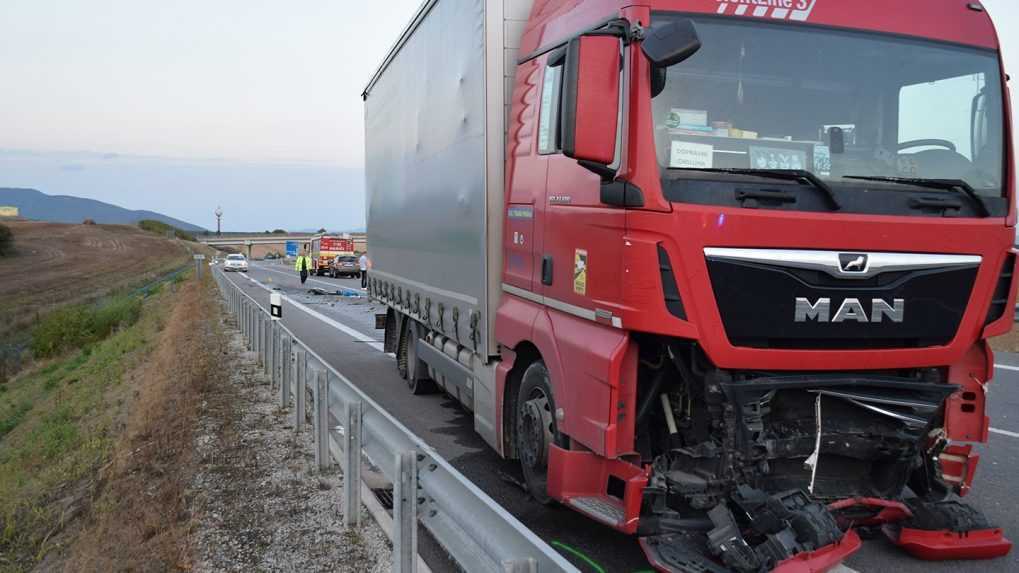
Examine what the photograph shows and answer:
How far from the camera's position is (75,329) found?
98.7 feet

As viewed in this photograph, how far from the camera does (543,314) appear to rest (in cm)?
576

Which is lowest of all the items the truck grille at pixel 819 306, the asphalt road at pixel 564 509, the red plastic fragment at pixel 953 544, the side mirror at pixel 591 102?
the asphalt road at pixel 564 509

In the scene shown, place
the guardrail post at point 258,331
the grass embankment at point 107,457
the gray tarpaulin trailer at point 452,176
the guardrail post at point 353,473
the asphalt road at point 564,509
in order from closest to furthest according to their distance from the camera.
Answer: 1. the asphalt road at point 564,509
2. the guardrail post at point 353,473
3. the grass embankment at point 107,457
4. the gray tarpaulin trailer at point 452,176
5. the guardrail post at point 258,331

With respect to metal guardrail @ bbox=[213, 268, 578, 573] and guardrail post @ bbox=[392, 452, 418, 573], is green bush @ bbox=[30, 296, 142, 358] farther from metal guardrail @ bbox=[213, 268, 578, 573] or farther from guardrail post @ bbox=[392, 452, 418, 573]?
guardrail post @ bbox=[392, 452, 418, 573]

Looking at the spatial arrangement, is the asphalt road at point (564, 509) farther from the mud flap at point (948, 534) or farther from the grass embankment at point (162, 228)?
the grass embankment at point (162, 228)

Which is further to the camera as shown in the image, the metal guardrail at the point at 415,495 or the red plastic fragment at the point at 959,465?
the red plastic fragment at the point at 959,465

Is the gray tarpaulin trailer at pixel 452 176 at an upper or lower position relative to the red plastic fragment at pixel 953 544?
upper

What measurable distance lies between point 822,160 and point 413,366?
23.1ft

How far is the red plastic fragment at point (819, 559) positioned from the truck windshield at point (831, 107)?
6.20ft

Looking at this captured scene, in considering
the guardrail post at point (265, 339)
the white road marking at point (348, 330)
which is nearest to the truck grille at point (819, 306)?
the guardrail post at point (265, 339)

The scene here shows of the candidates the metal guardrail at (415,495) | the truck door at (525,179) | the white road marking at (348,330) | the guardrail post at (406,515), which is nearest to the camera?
the metal guardrail at (415,495)

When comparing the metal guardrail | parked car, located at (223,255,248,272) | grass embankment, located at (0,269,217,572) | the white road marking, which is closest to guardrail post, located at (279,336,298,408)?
grass embankment, located at (0,269,217,572)

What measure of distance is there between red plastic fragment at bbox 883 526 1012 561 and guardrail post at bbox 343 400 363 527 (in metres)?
3.32

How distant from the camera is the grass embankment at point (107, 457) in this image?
5836mm
